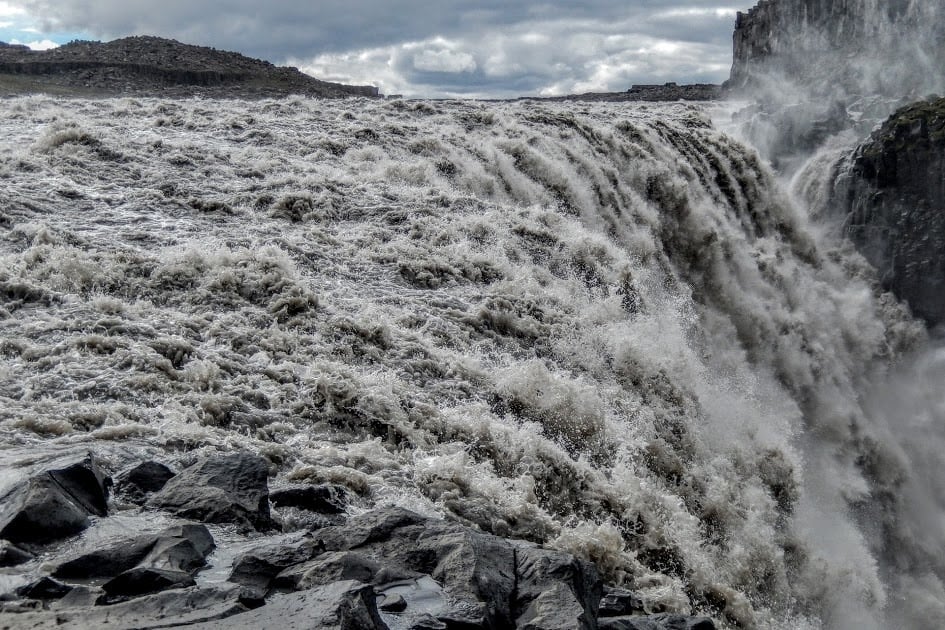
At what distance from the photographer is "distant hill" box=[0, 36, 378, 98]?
4294cm

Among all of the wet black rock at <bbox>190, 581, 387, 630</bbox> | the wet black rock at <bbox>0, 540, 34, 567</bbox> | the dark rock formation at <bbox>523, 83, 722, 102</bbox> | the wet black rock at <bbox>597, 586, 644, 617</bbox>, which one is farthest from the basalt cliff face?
the wet black rock at <bbox>0, 540, 34, 567</bbox>

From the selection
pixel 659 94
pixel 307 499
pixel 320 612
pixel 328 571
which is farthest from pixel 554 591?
pixel 659 94

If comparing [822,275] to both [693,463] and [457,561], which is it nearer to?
[693,463]

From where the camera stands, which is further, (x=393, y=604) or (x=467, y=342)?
(x=467, y=342)

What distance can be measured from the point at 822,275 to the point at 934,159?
630 cm

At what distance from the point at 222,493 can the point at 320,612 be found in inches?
98.9

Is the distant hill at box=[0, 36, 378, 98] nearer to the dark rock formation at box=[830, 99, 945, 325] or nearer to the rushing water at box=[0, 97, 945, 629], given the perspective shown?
the rushing water at box=[0, 97, 945, 629]

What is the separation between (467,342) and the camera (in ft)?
40.5

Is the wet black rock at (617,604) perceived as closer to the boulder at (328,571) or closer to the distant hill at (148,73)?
the boulder at (328,571)

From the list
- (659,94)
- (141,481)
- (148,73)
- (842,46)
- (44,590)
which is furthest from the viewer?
(659,94)

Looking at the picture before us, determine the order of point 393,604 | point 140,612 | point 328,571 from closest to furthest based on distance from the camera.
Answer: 1. point 140,612
2. point 393,604
3. point 328,571

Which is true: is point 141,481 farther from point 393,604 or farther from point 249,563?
point 393,604

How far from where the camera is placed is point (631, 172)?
23688 mm

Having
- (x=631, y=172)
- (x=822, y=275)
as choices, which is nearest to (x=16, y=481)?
(x=631, y=172)
